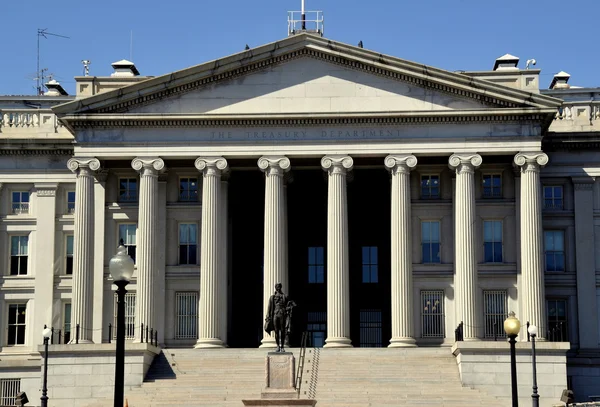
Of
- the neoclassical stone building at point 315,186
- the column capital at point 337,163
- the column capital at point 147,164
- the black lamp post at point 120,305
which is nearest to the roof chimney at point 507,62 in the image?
the neoclassical stone building at point 315,186

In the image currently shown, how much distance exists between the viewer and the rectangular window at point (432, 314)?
66.2 m

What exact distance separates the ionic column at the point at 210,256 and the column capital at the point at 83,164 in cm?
496

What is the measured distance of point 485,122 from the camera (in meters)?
64.8

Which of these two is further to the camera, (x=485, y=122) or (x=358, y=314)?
(x=358, y=314)

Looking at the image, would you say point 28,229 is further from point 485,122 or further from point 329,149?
point 485,122

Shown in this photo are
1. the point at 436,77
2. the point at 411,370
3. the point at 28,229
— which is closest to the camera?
the point at 411,370

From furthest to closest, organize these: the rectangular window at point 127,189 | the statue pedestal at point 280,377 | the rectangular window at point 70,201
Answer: the rectangular window at point 70,201
the rectangular window at point 127,189
the statue pedestal at point 280,377

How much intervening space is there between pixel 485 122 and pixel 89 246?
66.4 ft

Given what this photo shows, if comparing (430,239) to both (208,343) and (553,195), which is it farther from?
(208,343)

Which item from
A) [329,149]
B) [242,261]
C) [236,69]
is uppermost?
[236,69]

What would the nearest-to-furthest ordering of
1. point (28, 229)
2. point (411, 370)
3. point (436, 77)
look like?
point (411, 370), point (436, 77), point (28, 229)

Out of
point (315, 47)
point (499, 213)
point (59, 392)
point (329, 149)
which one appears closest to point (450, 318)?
point (499, 213)

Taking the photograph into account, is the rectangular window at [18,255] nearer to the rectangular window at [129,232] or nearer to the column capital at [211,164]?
the rectangular window at [129,232]

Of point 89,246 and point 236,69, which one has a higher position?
point 236,69
